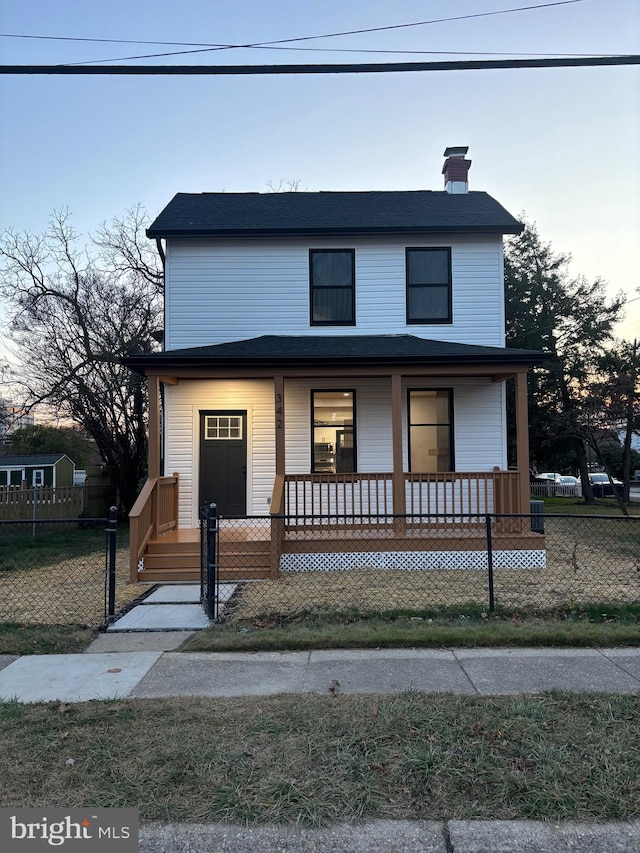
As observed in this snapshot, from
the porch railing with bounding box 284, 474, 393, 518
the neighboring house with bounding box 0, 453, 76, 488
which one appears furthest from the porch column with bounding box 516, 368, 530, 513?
the neighboring house with bounding box 0, 453, 76, 488

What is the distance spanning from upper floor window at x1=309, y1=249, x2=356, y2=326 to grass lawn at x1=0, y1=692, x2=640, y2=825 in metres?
8.71

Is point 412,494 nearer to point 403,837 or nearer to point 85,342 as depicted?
point 403,837

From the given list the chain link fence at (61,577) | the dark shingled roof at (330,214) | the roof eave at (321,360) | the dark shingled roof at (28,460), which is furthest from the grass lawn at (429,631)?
the dark shingled roof at (28,460)

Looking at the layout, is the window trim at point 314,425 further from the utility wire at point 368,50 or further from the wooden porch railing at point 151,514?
the utility wire at point 368,50

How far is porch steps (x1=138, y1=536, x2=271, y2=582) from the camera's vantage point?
27.5 feet

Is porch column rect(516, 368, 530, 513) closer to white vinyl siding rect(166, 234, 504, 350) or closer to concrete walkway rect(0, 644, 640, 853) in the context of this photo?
white vinyl siding rect(166, 234, 504, 350)

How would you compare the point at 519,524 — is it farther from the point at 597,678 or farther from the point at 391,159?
the point at 391,159

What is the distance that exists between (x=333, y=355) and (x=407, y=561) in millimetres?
3739

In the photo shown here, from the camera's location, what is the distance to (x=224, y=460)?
11.0 metres

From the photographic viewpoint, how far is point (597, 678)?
167 inches

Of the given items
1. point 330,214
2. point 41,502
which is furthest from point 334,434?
point 41,502

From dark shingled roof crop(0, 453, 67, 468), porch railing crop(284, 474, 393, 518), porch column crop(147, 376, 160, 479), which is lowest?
porch railing crop(284, 474, 393, 518)

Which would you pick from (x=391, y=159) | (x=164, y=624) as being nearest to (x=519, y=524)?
(x=164, y=624)

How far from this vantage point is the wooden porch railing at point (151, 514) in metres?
8.28
